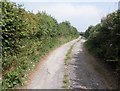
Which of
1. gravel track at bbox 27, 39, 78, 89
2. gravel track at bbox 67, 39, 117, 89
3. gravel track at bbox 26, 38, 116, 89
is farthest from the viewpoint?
gravel track at bbox 67, 39, 117, 89

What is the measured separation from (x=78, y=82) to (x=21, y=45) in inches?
174

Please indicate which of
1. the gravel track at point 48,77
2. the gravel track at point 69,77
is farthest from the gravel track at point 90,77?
the gravel track at point 48,77

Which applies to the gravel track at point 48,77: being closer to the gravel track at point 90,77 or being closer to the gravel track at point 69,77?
the gravel track at point 69,77

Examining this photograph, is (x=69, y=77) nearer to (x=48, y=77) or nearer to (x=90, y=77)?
(x=48, y=77)

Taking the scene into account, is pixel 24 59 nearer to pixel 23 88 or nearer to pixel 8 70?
pixel 8 70

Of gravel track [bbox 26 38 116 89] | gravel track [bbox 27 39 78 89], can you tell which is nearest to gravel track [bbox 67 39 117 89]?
gravel track [bbox 26 38 116 89]

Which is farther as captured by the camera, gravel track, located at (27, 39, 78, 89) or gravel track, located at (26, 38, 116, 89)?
gravel track, located at (26, 38, 116, 89)

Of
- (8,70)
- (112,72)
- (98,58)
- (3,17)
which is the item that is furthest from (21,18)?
(98,58)

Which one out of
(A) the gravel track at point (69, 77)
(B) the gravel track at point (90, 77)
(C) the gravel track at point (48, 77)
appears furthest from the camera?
(B) the gravel track at point (90, 77)

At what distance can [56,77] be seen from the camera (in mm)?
16609

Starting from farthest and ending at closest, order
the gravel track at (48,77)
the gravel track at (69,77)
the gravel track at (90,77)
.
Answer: the gravel track at (90,77)
the gravel track at (69,77)
the gravel track at (48,77)

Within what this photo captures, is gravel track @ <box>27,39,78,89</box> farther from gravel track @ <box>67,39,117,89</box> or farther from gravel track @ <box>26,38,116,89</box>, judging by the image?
gravel track @ <box>67,39,117,89</box>

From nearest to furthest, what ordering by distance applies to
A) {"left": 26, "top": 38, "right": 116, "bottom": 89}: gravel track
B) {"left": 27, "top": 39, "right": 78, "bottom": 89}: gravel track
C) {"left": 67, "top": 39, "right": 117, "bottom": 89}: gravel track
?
{"left": 27, "top": 39, "right": 78, "bottom": 89}: gravel track → {"left": 26, "top": 38, "right": 116, "bottom": 89}: gravel track → {"left": 67, "top": 39, "right": 117, "bottom": 89}: gravel track

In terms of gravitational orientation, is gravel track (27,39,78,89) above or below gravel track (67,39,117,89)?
above
